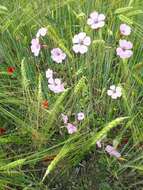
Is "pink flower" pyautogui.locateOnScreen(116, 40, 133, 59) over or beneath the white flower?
over

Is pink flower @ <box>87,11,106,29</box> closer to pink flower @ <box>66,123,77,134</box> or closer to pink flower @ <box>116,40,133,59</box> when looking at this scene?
pink flower @ <box>116,40,133,59</box>

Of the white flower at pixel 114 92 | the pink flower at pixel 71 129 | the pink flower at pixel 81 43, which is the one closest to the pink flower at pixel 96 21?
the pink flower at pixel 81 43

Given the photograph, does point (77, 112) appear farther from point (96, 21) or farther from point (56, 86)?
point (96, 21)

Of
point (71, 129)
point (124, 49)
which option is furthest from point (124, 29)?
point (71, 129)

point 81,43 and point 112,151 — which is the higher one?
point 81,43

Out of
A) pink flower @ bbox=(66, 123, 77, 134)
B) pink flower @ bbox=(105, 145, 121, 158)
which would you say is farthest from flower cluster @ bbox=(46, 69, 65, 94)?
pink flower @ bbox=(105, 145, 121, 158)

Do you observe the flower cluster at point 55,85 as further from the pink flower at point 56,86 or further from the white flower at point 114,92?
the white flower at point 114,92
